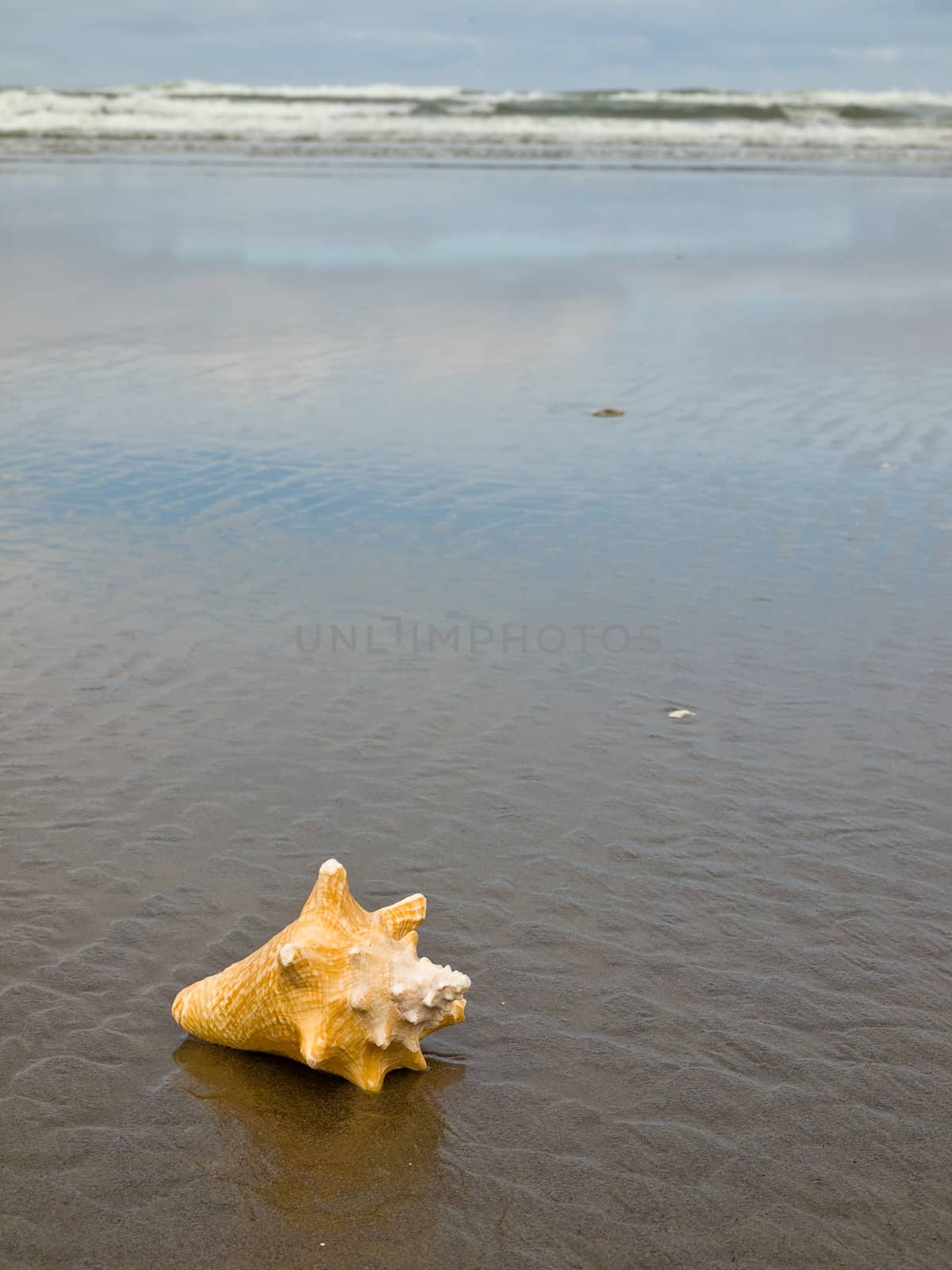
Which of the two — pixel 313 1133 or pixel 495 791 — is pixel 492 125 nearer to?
pixel 495 791

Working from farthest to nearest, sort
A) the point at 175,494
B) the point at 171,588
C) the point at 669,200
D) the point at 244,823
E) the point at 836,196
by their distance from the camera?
the point at 836,196 → the point at 669,200 → the point at 175,494 → the point at 171,588 → the point at 244,823

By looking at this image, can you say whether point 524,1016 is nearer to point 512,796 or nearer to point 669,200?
point 512,796

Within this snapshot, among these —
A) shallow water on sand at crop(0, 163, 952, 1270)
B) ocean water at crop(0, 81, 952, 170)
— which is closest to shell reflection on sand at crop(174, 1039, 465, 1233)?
shallow water on sand at crop(0, 163, 952, 1270)

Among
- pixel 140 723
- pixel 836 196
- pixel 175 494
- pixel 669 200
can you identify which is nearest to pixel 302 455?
pixel 175 494

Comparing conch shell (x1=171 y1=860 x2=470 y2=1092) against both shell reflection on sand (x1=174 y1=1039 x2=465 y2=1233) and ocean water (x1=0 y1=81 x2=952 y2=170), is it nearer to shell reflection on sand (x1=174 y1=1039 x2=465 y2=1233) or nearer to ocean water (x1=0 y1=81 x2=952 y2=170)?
shell reflection on sand (x1=174 y1=1039 x2=465 y2=1233)

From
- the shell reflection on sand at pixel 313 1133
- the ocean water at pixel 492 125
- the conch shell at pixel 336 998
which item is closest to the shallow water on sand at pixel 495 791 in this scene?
the shell reflection on sand at pixel 313 1133

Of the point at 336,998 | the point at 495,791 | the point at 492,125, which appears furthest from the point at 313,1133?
the point at 492,125
